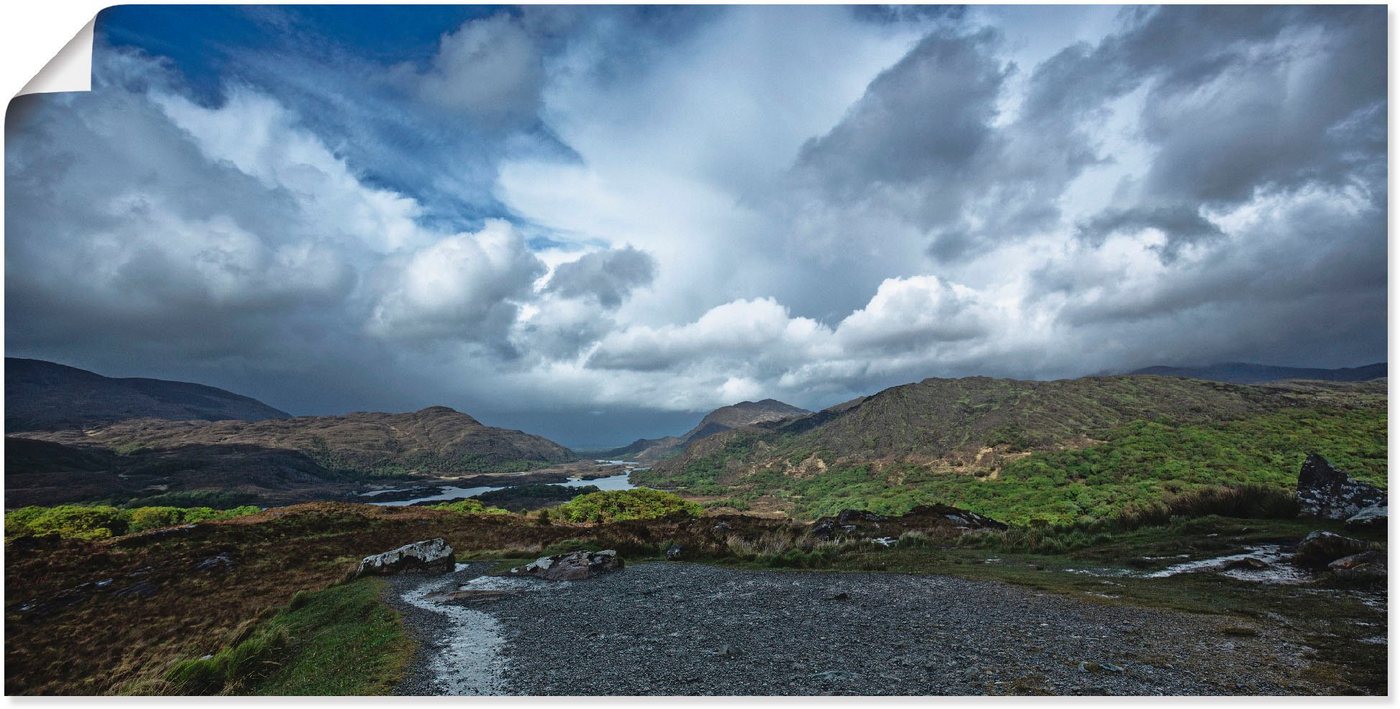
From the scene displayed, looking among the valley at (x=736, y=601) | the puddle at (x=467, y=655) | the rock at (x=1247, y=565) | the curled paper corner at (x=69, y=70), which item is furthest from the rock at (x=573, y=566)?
the rock at (x=1247, y=565)

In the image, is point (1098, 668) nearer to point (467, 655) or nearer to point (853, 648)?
point (853, 648)

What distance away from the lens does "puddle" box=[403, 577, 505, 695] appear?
269 inches

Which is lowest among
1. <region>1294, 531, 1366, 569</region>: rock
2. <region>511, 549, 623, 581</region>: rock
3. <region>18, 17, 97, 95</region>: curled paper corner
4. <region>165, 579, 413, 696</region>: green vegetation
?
<region>511, 549, 623, 581</region>: rock

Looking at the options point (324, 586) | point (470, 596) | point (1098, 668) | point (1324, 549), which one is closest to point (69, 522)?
point (324, 586)

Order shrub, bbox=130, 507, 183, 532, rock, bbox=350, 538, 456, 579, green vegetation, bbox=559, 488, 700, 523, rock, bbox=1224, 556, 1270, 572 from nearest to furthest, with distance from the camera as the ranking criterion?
rock, bbox=1224, 556, 1270, 572
rock, bbox=350, 538, 456, 579
shrub, bbox=130, 507, 183, 532
green vegetation, bbox=559, 488, 700, 523

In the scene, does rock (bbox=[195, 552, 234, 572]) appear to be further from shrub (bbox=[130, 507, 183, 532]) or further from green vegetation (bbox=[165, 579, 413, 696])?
shrub (bbox=[130, 507, 183, 532])

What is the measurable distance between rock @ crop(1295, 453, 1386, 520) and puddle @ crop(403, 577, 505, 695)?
58.9 ft

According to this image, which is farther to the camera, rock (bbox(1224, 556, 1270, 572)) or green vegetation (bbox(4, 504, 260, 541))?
green vegetation (bbox(4, 504, 260, 541))

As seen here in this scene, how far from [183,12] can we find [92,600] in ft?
50.4

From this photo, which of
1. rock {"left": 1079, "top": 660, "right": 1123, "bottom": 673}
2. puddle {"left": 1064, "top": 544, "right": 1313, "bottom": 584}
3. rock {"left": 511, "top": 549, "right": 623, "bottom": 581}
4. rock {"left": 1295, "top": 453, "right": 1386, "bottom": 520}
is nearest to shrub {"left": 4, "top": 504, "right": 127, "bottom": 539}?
rock {"left": 511, "top": 549, "right": 623, "bottom": 581}

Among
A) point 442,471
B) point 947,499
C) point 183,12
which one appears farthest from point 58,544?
point 442,471

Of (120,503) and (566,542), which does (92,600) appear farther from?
(120,503)

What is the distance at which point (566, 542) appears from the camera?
2033 cm

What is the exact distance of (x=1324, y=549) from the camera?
9.22 meters
